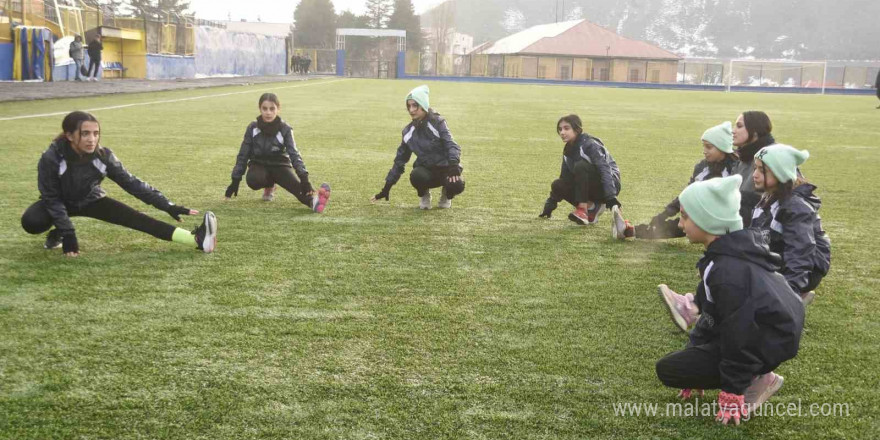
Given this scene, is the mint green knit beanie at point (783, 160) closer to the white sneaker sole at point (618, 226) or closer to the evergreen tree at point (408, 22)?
the white sneaker sole at point (618, 226)

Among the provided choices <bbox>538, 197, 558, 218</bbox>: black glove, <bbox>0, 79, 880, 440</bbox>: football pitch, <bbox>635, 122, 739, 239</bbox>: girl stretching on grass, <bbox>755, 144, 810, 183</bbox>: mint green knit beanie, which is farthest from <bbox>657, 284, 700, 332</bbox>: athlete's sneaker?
<bbox>538, 197, 558, 218</bbox>: black glove

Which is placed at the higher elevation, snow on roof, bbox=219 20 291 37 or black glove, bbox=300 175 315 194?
snow on roof, bbox=219 20 291 37

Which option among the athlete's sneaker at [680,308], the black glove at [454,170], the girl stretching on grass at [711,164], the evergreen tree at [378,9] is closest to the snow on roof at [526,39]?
the evergreen tree at [378,9]

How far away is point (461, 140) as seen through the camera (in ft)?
45.8

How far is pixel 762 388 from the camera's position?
10.3ft

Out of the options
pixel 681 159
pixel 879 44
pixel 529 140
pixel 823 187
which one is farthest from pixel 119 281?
pixel 879 44

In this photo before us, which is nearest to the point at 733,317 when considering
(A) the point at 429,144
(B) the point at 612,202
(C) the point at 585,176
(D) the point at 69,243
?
(B) the point at 612,202

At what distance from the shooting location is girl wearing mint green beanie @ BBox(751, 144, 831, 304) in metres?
4.11

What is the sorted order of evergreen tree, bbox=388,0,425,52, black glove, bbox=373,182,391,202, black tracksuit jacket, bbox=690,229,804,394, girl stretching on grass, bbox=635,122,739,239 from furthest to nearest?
evergreen tree, bbox=388,0,425,52, black glove, bbox=373,182,391,202, girl stretching on grass, bbox=635,122,739,239, black tracksuit jacket, bbox=690,229,804,394

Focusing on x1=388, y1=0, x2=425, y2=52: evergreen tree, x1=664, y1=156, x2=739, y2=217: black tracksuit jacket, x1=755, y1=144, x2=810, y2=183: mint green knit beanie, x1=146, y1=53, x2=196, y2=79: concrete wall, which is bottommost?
x1=664, y1=156, x2=739, y2=217: black tracksuit jacket

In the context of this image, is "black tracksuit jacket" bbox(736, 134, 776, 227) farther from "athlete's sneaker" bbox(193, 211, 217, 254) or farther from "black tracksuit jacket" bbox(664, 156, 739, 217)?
"athlete's sneaker" bbox(193, 211, 217, 254)

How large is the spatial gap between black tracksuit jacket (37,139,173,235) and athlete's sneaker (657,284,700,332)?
139 inches

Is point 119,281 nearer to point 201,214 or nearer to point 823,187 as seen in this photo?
point 201,214

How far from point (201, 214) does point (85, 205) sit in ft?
4.63
